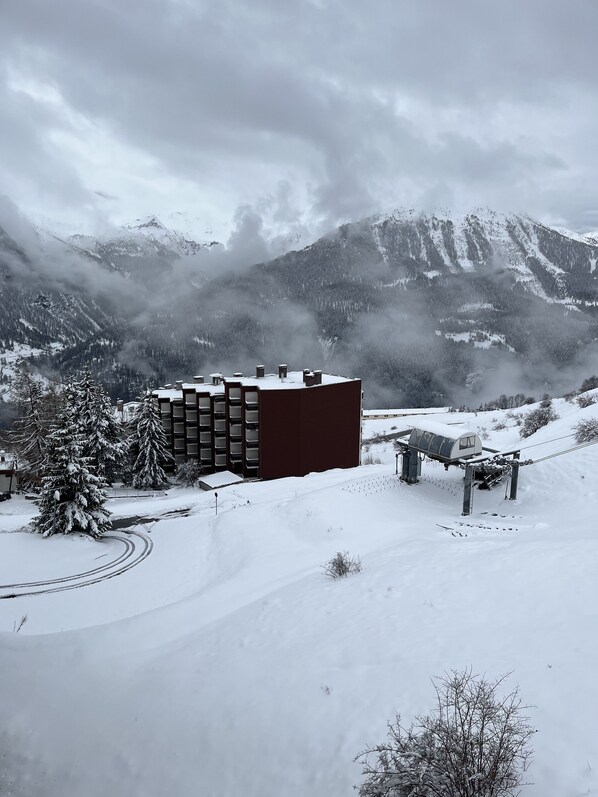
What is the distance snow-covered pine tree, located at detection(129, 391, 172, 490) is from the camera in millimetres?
51312

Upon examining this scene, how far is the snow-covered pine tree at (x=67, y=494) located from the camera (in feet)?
100

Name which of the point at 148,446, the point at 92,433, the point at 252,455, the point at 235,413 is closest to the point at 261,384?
the point at 235,413

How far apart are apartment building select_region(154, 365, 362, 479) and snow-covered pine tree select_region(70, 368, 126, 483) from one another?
10.8 meters

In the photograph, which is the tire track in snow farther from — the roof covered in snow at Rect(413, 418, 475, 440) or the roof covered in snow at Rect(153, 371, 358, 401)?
the roof covered in snow at Rect(153, 371, 358, 401)

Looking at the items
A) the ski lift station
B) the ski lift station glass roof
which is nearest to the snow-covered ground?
the ski lift station

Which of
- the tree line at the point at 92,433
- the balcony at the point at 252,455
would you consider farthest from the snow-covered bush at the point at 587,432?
the tree line at the point at 92,433

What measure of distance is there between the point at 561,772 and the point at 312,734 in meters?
4.15

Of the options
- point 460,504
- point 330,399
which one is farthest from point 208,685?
point 330,399

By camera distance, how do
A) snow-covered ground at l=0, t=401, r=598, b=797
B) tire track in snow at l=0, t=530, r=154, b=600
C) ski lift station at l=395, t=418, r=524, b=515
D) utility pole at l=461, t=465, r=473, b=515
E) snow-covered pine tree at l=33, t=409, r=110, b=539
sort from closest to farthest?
snow-covered ground at l=0, t=401, r=598, b=797 < tire track in snow at l=0, t=530, r=154, b=600 < utility pole at l=461, t=465, r=473, b=515 < ski lift station at l=395, t=418, r=524, b=515 < snow-covered pine tree at l=33, t=409, r=110, b=539

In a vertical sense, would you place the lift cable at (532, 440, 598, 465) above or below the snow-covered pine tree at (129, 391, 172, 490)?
above

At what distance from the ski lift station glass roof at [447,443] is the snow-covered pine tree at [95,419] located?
31.2 meters

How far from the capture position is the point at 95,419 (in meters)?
47.6

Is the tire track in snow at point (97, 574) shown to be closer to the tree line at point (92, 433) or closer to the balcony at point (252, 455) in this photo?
the tree line at point (92, 433)

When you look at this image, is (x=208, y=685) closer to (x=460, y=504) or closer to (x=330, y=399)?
(x=460, y=504)
